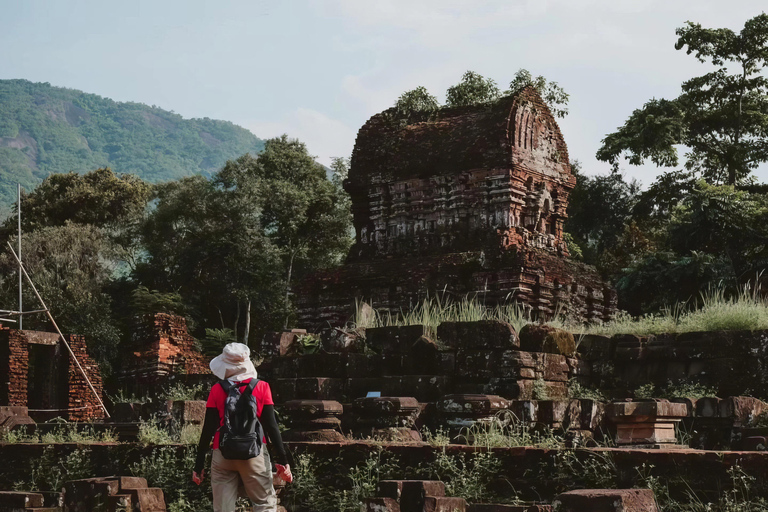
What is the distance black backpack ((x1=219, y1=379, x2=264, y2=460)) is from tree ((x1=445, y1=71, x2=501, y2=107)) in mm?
20271

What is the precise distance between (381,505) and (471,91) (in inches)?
802

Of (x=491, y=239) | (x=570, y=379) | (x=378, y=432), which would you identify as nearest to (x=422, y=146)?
(x=491, y=239)

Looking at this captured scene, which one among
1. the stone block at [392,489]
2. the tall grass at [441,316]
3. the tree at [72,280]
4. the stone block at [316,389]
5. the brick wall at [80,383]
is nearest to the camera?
the stone block at [392,489]

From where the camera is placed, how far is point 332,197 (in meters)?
32.1

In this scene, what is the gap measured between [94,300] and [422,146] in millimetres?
12702

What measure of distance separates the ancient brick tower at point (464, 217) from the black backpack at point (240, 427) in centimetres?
1065

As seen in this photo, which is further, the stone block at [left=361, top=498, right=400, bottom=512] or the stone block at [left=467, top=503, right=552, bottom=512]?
the stone block at [left=361, top=498, right=400, bottom=512]

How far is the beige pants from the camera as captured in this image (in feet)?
22.1

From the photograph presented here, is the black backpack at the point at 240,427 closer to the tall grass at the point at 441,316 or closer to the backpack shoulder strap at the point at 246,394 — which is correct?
the backpack shoulder strap at the point at 246,394

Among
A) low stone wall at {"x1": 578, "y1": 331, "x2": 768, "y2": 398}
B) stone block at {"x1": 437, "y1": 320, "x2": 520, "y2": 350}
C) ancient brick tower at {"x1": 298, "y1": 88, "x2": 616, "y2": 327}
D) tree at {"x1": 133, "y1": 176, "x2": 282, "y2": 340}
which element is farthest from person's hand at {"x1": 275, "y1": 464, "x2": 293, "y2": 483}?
tree at {"x1": 133, "y1": 176, "x2": 282, "y2": 340}

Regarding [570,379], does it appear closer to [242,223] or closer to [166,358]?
[166,358]

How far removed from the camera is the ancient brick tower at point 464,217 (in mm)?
17641

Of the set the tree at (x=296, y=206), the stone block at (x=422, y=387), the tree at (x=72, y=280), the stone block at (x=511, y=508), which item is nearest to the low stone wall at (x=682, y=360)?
the stone block at (x=422, y=387)

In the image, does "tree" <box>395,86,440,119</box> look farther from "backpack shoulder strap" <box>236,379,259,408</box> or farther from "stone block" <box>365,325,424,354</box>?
"backpack shoulder strap" <box>236,379,259,408</box>
